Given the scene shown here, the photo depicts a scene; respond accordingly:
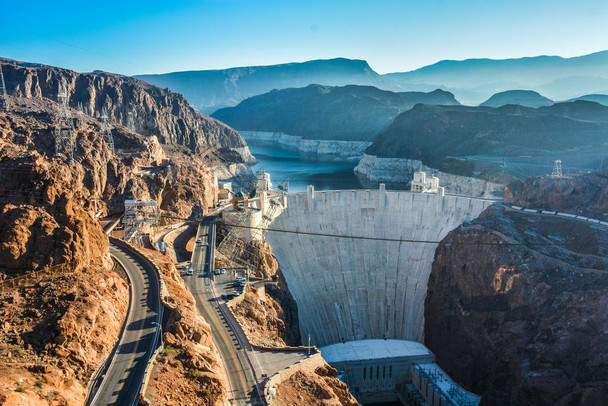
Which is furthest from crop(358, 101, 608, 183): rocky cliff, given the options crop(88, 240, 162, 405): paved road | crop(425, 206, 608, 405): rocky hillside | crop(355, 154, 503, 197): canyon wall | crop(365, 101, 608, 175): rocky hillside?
crop(88, 240, 162, 405): paved road

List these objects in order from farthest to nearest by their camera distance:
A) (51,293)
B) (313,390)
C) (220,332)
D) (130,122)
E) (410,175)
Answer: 1. (410,175)
2. (130,122)
3. (220,332)
4. (313,390)
5. (51,293)

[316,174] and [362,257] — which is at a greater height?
[316,174]

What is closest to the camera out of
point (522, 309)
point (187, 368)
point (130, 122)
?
point (187, 368)

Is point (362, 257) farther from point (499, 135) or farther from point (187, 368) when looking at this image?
point (499, 135)

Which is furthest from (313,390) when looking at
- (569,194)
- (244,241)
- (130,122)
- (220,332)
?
(130,122)

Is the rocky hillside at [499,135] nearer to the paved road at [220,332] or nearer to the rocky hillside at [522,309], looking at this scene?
the rocky hillside at [522,309]

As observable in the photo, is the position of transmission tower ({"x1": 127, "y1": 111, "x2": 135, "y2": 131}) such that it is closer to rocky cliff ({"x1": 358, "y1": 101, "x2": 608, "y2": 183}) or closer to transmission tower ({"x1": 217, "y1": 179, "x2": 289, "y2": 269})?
rocky cliff ({"x1": 358, "y1": 101, "x2": 608, "y2": 183})

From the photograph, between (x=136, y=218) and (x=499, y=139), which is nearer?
(x=136, y=218)

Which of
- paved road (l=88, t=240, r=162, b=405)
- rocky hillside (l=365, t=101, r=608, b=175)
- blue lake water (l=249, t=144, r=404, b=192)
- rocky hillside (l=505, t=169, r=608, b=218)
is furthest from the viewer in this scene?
blue lake water (l=249, t=144, r=404, b=192)
